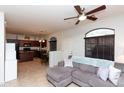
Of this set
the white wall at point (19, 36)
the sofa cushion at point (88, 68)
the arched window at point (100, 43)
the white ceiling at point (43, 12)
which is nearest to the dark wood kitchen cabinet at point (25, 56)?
the white wall at point (19, 36)

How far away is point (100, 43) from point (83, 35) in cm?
110

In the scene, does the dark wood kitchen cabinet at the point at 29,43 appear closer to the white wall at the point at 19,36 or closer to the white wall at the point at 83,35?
the white wall at the point at 19,36

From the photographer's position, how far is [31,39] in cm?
1077

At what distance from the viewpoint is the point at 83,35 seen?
5664mm

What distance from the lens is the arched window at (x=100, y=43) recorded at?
4.41m

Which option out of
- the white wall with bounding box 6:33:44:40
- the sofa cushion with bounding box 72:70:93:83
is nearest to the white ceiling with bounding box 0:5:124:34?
the sofa cushion with bounding box 72:70:93:83

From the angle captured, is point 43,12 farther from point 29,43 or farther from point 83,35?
point 29,43

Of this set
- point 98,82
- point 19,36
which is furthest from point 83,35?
point 19,36

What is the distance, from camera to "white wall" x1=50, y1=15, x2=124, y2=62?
155 inches

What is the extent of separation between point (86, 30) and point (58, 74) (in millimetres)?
3064

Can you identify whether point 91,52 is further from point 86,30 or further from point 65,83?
point 65,83

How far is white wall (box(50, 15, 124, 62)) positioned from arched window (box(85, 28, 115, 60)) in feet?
0.70

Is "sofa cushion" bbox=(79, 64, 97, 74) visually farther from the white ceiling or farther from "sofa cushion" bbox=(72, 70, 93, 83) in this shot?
the white ceiling
